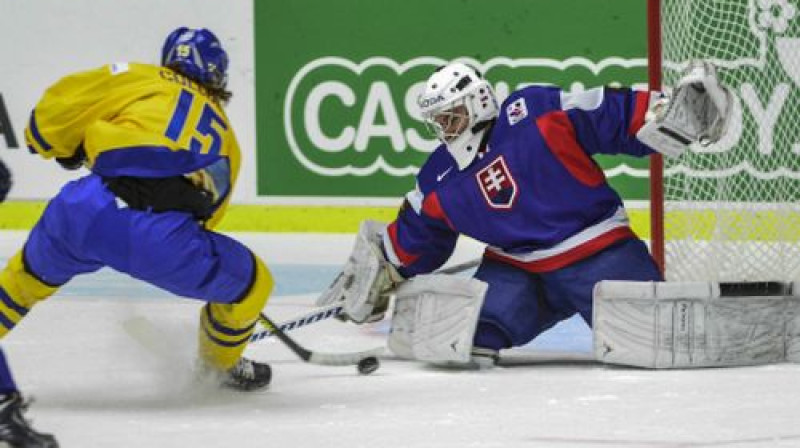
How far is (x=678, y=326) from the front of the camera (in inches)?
170

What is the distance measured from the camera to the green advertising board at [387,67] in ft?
23.8

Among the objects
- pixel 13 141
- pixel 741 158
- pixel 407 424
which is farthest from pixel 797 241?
pixel 13 141

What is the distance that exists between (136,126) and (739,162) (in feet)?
7.26

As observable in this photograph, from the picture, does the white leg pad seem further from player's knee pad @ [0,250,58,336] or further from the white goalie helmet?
player's knee pad @ [0,250,58,336]

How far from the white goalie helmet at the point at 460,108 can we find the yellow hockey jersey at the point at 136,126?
69 centimetres

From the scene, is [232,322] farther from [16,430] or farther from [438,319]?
[16,430]

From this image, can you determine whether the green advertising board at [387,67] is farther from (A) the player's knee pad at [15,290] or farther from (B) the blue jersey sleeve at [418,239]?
(A) the player's knee pad at [15,290]

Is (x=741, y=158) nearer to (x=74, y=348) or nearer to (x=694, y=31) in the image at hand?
(x=694, y=31)

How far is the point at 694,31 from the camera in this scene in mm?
5195

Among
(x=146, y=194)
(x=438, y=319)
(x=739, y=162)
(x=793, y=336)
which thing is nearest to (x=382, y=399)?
(x=438, y=319)

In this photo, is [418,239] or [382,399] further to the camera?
[418,239]

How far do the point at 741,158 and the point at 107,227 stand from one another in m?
2.33

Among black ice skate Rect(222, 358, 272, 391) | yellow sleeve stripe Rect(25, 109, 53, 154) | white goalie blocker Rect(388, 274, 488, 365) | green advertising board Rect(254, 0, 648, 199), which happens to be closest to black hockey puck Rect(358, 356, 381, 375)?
white goalie blocker Rect(388, 274, 488, 365)

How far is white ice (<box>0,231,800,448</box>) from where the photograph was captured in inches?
135
